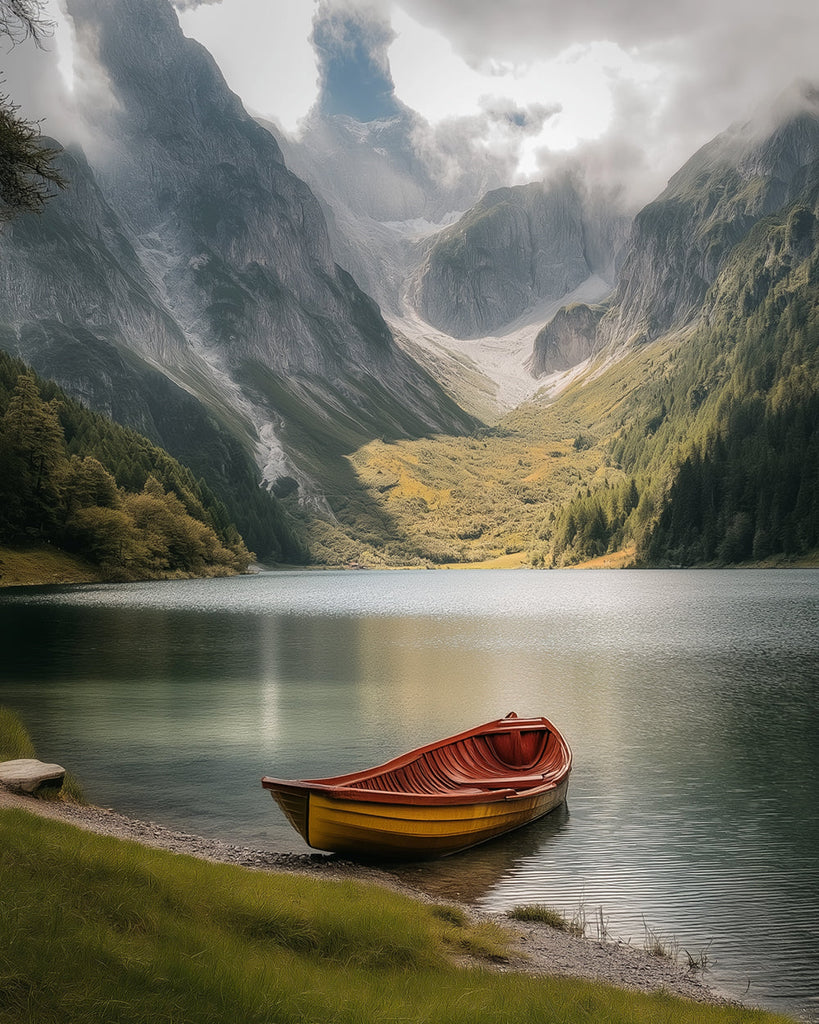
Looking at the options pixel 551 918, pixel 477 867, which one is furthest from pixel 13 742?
pixel 551 918

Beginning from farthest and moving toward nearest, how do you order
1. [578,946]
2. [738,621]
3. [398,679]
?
[738,621] < [398,679] < [578,946]

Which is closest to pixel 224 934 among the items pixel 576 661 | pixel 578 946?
pixel 578 946

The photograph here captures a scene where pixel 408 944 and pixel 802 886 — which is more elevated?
pixel 408 944

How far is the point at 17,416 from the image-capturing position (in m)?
124

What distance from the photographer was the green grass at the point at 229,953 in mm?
8852

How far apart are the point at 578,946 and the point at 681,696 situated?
3257cm

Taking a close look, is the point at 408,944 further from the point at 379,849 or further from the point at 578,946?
the point at 379,849

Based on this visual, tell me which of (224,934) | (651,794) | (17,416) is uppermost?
(17,416)

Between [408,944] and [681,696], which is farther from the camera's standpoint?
[681,696]

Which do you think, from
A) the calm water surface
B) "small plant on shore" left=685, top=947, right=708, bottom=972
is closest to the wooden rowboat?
the calm water surface

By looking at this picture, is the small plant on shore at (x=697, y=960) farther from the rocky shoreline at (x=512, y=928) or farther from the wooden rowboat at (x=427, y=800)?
the wooden rowboat at (x=427, y=800)

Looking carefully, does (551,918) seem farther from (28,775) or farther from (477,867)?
(28,775)

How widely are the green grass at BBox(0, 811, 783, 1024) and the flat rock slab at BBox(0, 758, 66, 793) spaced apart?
247 inches

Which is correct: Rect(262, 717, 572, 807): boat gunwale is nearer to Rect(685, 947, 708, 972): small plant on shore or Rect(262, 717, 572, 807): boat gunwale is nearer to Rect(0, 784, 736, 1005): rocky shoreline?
Rect(0, 784, 736, 1005): rocky shoreline
